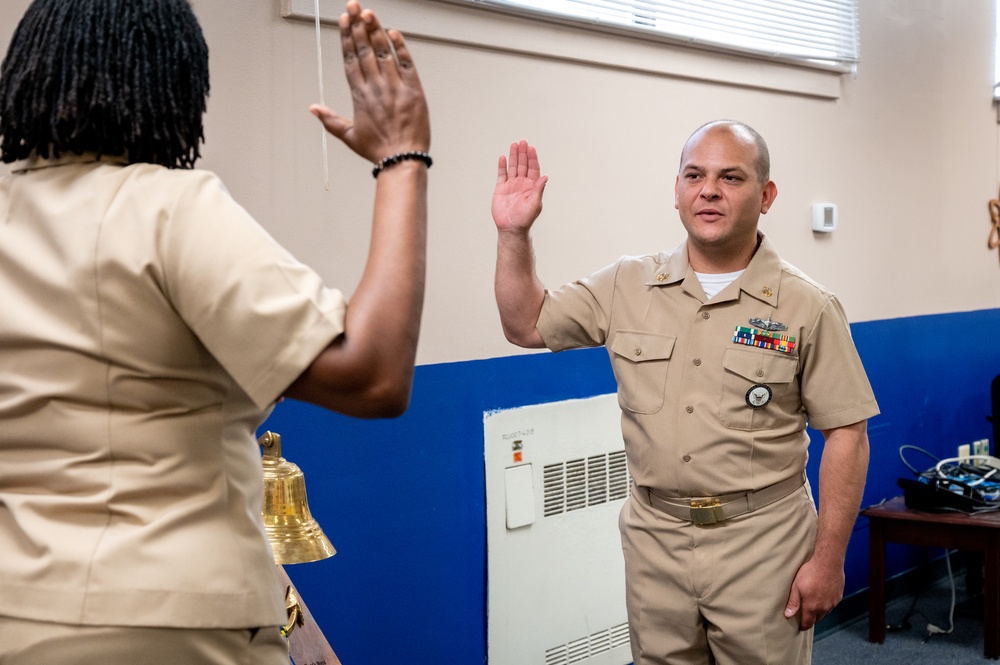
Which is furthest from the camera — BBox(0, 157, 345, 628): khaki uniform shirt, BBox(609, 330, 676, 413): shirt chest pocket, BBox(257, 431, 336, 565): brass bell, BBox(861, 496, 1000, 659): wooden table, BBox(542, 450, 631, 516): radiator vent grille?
BBox(861, 496, 1000, 659): wooden table

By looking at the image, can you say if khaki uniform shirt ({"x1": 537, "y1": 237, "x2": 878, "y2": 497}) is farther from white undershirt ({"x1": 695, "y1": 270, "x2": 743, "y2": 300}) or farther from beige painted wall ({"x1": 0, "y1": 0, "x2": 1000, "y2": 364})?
beige painted wall ({"x1": 0, "y1": 0, "x2": 1000, "y2": 364})

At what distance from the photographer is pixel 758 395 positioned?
208cm

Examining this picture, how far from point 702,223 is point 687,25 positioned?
1277 mm

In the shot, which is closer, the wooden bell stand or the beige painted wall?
the wooden bell stand

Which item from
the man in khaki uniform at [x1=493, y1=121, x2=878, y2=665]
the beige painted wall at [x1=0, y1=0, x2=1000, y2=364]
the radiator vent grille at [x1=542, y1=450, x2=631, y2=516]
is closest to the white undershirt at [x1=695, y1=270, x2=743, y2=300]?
the man in khaki uniform at [x1=493, y1=121, x2=878, y2=665]

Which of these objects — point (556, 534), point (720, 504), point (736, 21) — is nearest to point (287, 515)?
point (720, 504)

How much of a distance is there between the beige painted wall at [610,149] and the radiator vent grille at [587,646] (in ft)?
3.12

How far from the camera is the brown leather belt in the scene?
206cm

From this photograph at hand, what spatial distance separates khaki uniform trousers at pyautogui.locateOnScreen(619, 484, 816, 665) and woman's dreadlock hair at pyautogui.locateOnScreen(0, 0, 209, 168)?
1.50m

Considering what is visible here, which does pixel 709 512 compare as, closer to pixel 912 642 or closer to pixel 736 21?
pixel 736 21

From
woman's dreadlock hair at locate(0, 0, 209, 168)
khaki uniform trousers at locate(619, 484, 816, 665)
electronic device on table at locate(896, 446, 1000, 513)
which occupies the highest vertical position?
woman's dreadlock hair at locate(0, 0, 209, 168)

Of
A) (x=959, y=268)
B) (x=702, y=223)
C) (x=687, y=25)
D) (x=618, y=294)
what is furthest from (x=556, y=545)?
(x=959, y=268)

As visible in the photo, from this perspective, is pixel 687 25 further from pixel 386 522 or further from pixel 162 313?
pixel 162 313

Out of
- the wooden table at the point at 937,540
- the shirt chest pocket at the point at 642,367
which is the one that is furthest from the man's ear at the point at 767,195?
the wooden table at the point at 937,540
